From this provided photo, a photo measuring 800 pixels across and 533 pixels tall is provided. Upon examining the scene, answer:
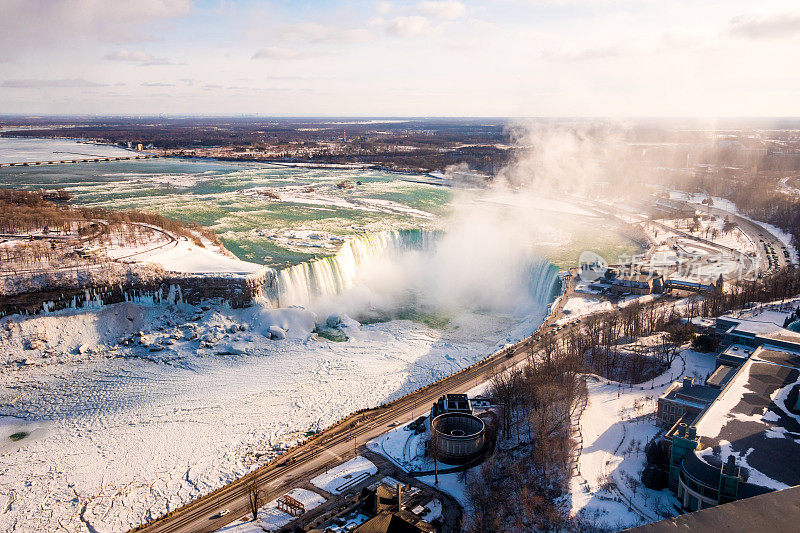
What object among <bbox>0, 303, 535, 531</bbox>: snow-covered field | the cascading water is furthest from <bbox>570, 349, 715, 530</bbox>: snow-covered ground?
the cascading water

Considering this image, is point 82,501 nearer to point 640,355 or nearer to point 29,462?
point 29,462

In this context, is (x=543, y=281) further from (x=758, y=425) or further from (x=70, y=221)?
(x=70, y=221)

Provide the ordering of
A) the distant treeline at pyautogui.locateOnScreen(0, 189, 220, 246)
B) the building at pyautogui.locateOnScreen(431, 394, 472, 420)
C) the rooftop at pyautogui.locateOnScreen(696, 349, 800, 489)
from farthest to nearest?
the distant treeline at pyautogui.locateOnScreen(0, 189, 220, 246) < the building at pyautogui.locateOnScreen(431, 394, 472, 420) < the rooftop at pyautogui.locateOnScreen(696, 349, 800, 489)

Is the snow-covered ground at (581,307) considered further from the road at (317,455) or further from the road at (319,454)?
the road at (317,455)

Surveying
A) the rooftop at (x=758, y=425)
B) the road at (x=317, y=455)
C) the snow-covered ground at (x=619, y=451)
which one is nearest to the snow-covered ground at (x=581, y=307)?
the road at (x=317, y=455)

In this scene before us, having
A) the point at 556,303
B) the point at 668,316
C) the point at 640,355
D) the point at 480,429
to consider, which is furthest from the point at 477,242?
the point at 480,429

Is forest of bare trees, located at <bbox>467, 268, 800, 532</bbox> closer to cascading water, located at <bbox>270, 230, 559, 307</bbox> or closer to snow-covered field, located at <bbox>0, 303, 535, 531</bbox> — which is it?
snow-covered field, located at <bbox>0, 303, 535, 531</bbox>

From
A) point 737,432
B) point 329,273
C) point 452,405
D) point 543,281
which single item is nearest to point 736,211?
point 543,281
